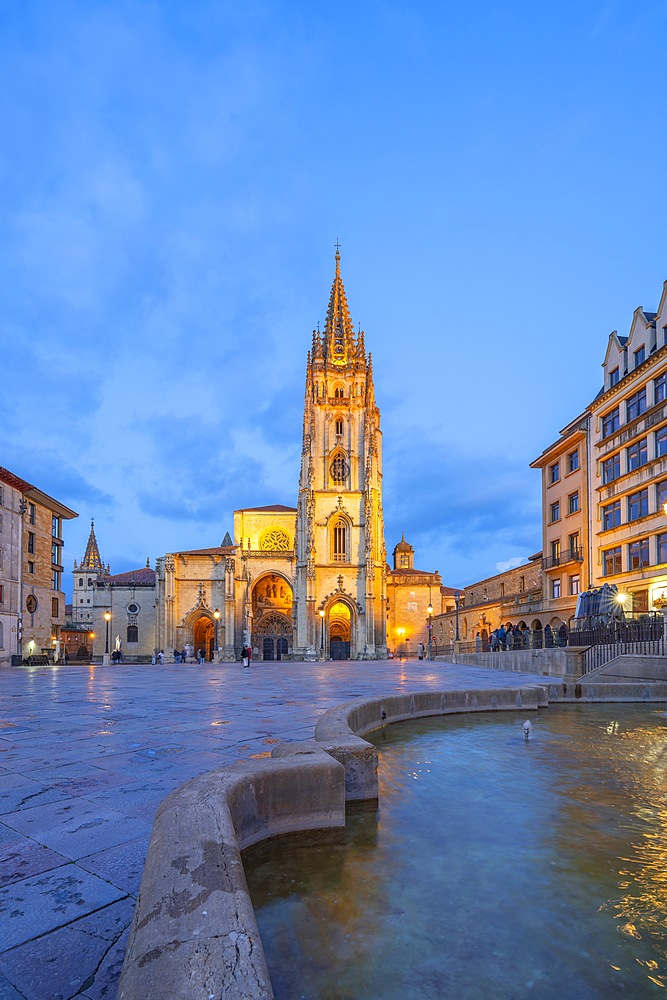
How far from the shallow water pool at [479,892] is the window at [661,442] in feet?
75.2

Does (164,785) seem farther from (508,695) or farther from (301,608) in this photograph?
(301,608)

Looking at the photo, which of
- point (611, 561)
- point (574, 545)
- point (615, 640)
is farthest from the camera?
point (574, 545)

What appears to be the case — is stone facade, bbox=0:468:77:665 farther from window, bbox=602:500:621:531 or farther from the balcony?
window, bbox=602:500:621:531

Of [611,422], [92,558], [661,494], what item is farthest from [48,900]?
[92,558]

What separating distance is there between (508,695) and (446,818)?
675 centimetres

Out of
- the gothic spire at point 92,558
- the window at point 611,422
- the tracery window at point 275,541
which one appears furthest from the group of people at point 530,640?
the gothic spire at point 92,558

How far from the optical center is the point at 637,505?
2758cm

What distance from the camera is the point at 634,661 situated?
1644cm

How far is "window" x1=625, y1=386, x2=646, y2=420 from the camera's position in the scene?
1096 inches

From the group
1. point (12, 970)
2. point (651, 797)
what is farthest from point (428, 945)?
point (651, 797)

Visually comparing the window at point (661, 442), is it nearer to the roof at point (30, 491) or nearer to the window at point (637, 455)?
the window at point (637, 455)

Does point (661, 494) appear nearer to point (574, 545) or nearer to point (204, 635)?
point (574, 545)

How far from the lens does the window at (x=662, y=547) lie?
991 inches

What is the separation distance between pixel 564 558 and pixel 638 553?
245 inches
